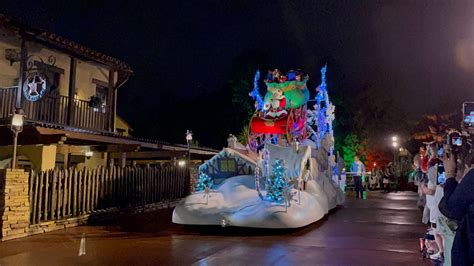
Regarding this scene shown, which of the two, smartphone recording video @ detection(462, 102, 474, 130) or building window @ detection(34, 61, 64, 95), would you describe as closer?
smartphone recording video @ detection(462, 102, 474, 130)

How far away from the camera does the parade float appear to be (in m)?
10.6

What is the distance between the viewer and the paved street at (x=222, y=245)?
716 cm

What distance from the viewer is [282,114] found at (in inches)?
608

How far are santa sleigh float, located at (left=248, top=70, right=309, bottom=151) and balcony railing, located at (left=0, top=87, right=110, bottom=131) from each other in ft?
21.1

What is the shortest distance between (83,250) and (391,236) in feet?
21.4

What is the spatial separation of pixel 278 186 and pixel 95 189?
5.62 metres

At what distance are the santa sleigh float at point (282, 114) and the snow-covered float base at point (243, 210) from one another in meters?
3.50

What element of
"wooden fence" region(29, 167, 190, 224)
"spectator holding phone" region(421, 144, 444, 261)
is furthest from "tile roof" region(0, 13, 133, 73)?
"spectator holding phone" region(421, 144, 444, 261)

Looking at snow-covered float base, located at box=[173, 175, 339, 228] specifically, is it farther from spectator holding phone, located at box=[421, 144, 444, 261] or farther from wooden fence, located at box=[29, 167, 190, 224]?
spectator holding phone, located at box=[421, 144, 444, 261]

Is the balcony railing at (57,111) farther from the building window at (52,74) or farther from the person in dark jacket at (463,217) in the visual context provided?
the person in dark jacket at (463,217)

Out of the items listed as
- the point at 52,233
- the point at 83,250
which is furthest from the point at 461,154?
the point at 52,233

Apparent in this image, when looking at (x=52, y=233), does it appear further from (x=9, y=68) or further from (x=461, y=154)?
(x=461, y=154)

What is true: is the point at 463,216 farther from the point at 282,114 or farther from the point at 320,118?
the point at 320,118

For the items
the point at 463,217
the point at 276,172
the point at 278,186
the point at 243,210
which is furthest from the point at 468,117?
the point at 243,210
